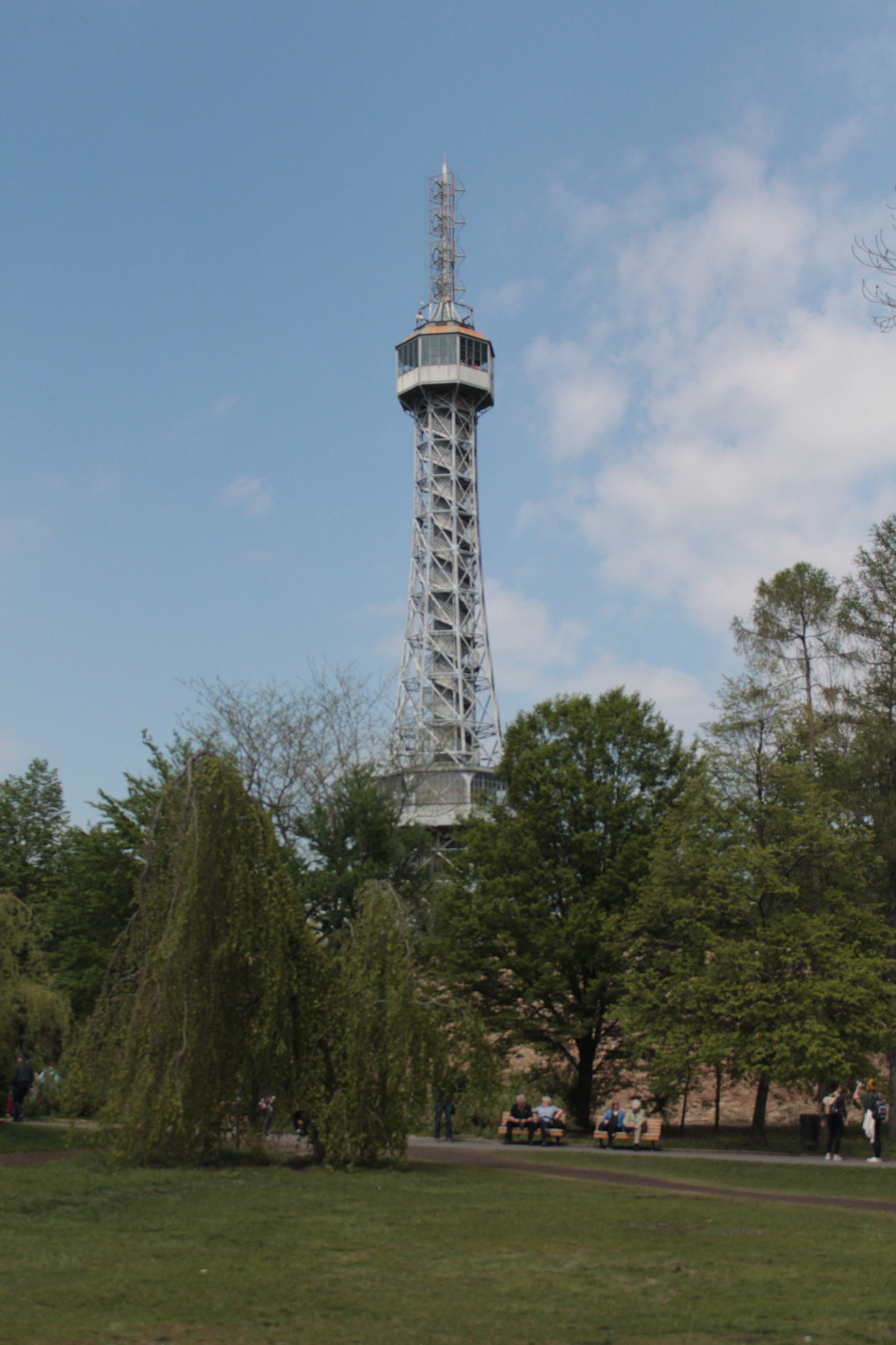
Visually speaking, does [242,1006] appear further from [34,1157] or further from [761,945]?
[761,945]

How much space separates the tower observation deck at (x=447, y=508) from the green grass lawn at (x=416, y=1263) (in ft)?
218

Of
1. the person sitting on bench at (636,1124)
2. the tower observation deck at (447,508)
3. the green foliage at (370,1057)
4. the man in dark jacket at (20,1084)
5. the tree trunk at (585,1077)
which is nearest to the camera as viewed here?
the green foliage at (370,1057)

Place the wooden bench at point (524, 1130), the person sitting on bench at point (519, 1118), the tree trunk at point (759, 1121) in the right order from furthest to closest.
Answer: the tree trunk at point (759, 1121) < the person sitting on bench at point (519, 1118) < the wooden bench at point (524, 1130)

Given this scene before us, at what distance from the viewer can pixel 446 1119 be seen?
84.2ft

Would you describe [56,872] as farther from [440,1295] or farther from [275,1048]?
[440,1295]

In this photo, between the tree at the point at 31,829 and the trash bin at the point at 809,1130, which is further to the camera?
the tree at the point at 31,829

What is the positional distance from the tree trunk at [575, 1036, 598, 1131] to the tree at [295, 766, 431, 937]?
17.5 ft

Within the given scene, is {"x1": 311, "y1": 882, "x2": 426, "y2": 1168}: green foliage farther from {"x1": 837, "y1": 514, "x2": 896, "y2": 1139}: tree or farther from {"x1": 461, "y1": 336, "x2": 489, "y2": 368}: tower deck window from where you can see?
{"x1": 461, "y1": 336, "x2": 489, "y2": 368}: tower deck window

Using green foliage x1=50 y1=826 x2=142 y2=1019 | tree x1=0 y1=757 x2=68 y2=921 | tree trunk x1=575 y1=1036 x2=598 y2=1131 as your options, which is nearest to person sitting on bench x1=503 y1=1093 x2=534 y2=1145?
tree trunk x1=575 y1=1036 x2=598 y2=1131

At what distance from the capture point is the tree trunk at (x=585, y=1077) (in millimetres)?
29453

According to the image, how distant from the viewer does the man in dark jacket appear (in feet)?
82.6

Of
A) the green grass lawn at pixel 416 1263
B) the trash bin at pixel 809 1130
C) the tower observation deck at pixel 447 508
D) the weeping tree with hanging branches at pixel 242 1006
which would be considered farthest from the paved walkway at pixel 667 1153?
the tower observation deck at pixel 447 508

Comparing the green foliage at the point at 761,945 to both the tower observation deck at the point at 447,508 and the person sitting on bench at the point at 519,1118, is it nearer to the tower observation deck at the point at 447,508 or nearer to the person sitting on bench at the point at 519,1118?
the person sitting on bench at the point at 519,1118

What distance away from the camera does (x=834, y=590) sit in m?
32.7
